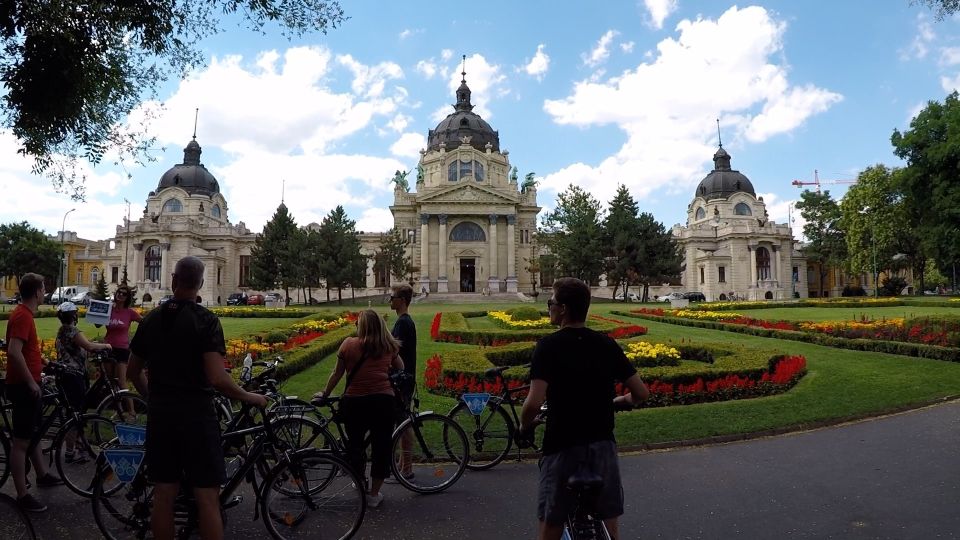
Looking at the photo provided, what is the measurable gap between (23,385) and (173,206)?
80.2 meters

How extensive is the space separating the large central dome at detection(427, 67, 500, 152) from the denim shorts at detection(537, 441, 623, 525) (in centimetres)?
6936

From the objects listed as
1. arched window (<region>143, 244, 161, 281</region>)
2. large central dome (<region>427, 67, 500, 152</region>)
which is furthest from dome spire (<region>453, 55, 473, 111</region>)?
arched window (<region>143, 244, 161, 281</region>)

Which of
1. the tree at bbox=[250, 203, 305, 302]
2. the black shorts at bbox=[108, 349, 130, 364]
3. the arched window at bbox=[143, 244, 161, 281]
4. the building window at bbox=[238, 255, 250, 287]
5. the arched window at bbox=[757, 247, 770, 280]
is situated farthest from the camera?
the building window at bbox=[238, 255, 250, 287]

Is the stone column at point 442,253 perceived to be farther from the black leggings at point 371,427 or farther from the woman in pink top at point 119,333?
the black leggings at point 371,427

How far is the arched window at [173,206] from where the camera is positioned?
250 feet

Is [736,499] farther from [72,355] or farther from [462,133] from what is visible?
[462,133]

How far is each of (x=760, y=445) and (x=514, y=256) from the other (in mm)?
58137

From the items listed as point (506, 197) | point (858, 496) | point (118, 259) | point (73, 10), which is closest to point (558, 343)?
point (858, 496)

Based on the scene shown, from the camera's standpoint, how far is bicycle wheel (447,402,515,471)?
7031 millimetres

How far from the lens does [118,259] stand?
75438 millimetres

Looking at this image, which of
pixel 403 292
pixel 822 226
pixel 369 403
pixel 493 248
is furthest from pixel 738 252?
pixel 369 403

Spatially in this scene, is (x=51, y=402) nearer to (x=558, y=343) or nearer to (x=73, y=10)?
(x=73, y=10)

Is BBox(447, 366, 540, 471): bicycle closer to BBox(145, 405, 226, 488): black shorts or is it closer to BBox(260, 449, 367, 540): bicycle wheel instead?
BBox(260, 449, 367, 540): bicycle wheel

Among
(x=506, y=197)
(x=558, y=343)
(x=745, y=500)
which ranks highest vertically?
(x=506, y=197)
